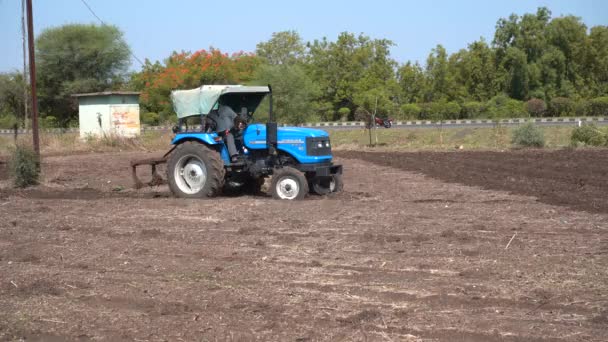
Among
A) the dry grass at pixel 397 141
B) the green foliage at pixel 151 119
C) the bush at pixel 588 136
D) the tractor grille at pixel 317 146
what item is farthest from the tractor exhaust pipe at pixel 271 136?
the green foliage at pixel 151 119

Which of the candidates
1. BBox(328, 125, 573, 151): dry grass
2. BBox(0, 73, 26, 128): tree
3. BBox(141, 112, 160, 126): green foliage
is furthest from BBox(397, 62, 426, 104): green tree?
BBox(0, 73, 26, 128): tree

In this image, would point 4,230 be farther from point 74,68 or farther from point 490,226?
point 74,68

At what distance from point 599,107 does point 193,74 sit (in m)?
26.9

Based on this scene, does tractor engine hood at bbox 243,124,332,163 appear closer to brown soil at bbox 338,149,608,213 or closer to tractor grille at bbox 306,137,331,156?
tractor grille at bbox 306,137,331,156

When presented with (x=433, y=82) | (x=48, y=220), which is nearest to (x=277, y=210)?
(x=48, y=220)

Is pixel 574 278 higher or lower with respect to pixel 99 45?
lower

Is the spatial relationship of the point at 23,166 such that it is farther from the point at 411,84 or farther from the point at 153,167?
the point at 411,84

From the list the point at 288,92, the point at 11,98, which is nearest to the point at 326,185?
the point at 288,92

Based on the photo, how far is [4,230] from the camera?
1070cm

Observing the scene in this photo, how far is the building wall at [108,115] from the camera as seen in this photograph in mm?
33031

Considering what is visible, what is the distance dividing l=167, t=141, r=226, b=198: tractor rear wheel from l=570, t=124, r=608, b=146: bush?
19218mm

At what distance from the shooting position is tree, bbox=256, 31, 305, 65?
69438mm

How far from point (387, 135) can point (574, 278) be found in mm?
30010

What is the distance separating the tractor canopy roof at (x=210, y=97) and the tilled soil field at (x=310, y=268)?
1760 mm
